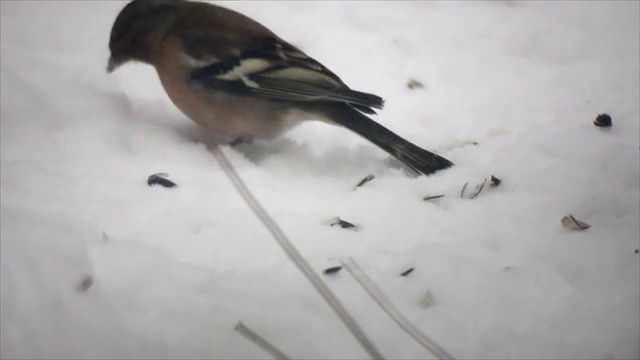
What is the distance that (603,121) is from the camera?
2.49m

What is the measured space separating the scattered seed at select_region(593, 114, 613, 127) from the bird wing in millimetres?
849

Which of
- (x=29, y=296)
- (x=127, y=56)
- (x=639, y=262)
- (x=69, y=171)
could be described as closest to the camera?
(x=29, y=296)

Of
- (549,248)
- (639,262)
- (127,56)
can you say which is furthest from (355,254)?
(127,56)

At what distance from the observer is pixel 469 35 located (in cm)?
311

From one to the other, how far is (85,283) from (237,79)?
1.00 m

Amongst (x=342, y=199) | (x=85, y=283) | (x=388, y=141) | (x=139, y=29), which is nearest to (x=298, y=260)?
(x=342, y=199)

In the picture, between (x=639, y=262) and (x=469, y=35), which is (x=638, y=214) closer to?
(x=639, y=262)

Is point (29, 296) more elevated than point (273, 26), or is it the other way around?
point (273, 26)

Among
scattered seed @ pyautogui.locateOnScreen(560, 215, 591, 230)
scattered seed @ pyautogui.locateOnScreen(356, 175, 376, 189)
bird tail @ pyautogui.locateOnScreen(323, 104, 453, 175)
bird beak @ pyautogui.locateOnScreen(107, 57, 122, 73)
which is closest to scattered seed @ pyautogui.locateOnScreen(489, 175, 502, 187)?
bird tail @ pyautogui.locateOnScreen(323, 104, 453, 175)

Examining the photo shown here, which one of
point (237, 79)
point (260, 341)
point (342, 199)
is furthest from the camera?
point (237, 79)

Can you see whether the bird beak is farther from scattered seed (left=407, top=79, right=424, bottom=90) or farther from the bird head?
scattered seed (left=407, top=79, right=424, bottom=90)

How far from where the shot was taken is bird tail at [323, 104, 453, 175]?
7.51 ft

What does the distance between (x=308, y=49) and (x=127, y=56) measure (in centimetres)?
80

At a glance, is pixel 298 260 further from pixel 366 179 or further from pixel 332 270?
pixel 366 179
